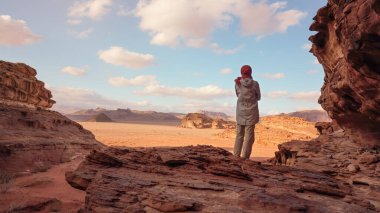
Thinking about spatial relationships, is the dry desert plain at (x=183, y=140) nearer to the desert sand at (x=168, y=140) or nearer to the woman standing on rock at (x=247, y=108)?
the desert sand at (x=168, y=140)

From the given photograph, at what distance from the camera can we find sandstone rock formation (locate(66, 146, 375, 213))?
4102mm

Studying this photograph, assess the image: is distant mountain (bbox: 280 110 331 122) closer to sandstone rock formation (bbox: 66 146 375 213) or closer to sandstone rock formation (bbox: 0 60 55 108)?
sandstone rock formation (bbox: 0 60 55 108)

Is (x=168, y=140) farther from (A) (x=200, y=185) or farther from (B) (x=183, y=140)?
(A) (x=200, y=185)

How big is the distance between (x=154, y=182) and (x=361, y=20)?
4035 millimetres

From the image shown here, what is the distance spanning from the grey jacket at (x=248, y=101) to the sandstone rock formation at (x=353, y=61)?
1.86 metres

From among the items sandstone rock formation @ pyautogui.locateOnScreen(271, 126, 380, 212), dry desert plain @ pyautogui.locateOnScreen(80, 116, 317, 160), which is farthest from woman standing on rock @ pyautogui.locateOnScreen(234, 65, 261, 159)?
dry desert plain @ pyautogui.locateOnScreen(80, 116, 317, 160)

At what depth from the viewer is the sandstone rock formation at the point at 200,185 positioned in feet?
13.5

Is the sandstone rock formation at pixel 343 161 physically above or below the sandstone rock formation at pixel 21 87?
below

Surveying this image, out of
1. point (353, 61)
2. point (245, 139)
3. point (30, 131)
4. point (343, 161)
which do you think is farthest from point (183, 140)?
point (353, 61)

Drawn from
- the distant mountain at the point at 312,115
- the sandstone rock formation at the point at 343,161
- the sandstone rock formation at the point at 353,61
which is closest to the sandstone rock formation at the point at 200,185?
the sandstone rock formation at the point at 343,161

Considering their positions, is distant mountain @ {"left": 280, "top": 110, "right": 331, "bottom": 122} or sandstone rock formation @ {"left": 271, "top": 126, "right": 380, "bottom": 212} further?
distant mountain @ {"left": 280, "top": 110, "right": 331, "bottom": 122}

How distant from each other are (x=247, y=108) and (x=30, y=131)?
7.92 meters

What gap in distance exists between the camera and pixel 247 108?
689 cm

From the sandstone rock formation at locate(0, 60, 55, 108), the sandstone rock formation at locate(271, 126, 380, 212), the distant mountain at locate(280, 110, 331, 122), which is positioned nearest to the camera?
→ the sandstone rock formation at locate(271, 126, 380, 212)
